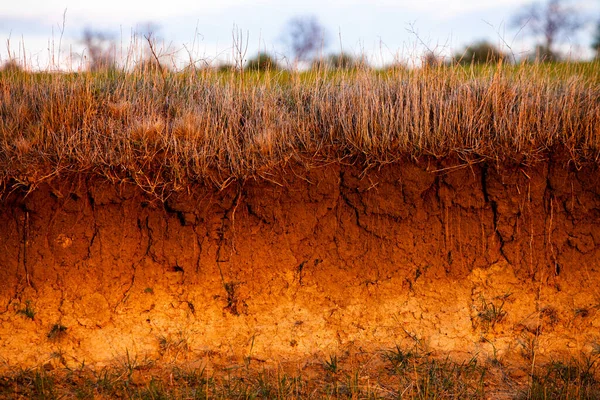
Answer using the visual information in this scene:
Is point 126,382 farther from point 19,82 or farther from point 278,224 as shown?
point 19,82

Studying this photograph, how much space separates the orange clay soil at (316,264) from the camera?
6.53m

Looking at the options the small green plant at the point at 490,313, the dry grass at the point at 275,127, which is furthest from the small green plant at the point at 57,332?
the small green plant at the point at 490,313

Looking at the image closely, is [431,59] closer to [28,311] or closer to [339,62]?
[339,62]

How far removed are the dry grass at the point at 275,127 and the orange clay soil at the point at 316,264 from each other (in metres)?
0.17

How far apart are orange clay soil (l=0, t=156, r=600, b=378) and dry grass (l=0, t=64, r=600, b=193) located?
0.55ft

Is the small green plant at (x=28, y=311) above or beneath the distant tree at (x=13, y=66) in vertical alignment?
beneath

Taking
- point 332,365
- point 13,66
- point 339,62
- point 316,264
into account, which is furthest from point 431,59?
point 13,66

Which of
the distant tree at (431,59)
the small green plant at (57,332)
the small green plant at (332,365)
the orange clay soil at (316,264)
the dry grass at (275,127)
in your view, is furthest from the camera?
the distant tree at (431,59)

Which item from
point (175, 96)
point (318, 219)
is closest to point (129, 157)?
point (175, 96)

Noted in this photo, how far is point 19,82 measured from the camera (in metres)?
7.90

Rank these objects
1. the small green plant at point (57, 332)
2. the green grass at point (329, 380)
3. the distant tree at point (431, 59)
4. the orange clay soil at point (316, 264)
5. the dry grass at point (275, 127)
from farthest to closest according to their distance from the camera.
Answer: the distant tree at point (431, 59) → the dry grass at point (275, 127) → the orange clay soil at point (316, 264) → the small green plant at point (57, 332) → the green grass at point (329, 380)

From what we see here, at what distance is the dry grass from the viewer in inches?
263

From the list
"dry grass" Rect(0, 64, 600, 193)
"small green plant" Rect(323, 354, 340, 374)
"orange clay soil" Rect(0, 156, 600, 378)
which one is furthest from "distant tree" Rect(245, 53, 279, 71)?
"small green plant" Rect(323, 354, 340, 374)

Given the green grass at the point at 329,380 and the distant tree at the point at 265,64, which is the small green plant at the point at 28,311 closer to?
the green grass at the point at 329,380
